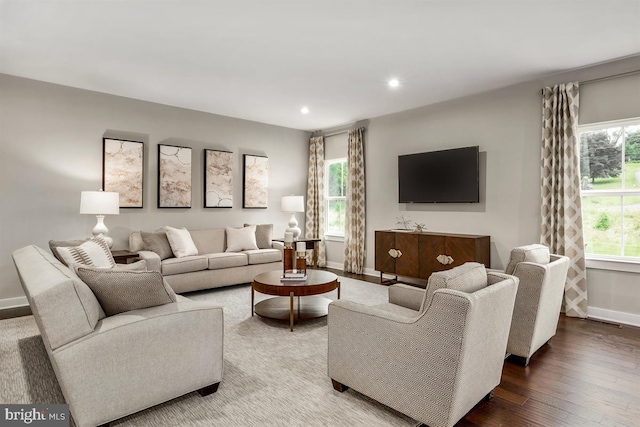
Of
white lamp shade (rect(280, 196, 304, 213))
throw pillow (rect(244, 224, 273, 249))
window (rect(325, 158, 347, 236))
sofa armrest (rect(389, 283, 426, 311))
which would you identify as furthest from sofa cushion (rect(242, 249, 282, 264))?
sofa armrest (rect(389, 283, 426, 311))

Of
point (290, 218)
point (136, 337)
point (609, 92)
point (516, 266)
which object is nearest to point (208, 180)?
point (290, 218)

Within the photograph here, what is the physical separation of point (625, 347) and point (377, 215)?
11.8 ft

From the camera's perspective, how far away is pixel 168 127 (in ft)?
17.6

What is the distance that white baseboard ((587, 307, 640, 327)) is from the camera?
12.0 ft

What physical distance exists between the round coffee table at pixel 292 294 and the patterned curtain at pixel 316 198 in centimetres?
271

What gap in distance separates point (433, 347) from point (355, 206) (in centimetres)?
461

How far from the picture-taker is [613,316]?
3768 mm

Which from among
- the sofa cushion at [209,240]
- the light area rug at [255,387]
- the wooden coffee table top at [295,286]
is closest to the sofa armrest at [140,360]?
the light area rug at [255,387]

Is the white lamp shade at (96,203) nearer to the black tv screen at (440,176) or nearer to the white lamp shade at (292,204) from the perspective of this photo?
the white lamp shade at (292,204)

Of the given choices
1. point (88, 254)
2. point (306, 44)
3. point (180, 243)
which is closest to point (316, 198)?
point (180, 243)

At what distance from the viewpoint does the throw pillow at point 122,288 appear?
198 cm

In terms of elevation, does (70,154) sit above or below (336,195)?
above

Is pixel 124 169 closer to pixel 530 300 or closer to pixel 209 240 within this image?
pixel 209 240

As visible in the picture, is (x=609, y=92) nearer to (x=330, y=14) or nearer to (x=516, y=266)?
(x=516, y=266)
